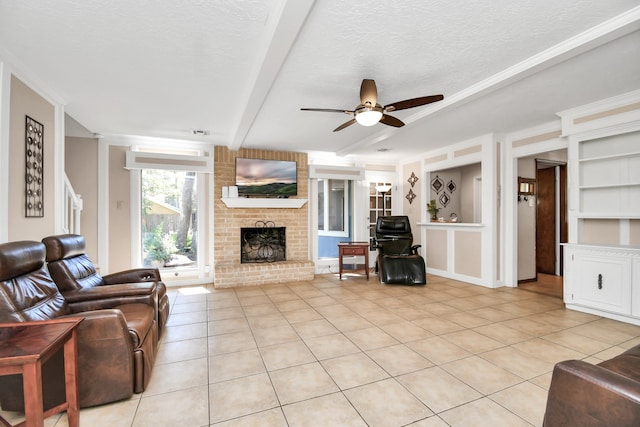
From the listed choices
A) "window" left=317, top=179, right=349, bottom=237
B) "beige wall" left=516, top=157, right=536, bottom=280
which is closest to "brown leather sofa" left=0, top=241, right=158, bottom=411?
"window" left=317, top=179, right=349, bottom=237

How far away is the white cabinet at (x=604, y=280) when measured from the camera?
9.77 ft

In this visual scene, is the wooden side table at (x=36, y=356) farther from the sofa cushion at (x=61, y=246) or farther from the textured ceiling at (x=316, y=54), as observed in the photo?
the textured ceiling at (x=316, y=54)

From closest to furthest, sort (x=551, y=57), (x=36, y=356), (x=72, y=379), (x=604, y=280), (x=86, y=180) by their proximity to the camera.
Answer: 1. (x=36, y=356)
2. (x=72, y=379)
3. (x=551, y=57)
4. (x=604, y=280)
5. (x=86, y=180)

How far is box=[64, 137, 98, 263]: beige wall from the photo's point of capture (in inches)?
171

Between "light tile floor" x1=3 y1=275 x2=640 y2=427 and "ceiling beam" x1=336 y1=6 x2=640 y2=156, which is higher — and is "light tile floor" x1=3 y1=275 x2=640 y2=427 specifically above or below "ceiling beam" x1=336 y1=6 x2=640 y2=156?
below

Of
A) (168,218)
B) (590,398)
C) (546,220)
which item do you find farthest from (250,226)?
(546,220)

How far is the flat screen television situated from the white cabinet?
4.22 metres

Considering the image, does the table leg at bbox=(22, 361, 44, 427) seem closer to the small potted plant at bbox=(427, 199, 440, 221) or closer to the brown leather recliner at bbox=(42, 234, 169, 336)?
the brown leather recliner at bbox=(42, 234, 169, 336)

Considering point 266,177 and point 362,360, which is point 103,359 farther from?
point 266,177

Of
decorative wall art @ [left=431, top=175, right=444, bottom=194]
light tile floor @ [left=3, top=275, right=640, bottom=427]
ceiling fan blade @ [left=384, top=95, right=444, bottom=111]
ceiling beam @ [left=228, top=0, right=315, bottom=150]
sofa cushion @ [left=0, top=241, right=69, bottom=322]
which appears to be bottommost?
light tile floor @ [left=3, top=275, right=640, bottom=427]

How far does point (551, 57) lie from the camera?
7.29ft

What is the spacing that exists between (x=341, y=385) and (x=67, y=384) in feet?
5.14

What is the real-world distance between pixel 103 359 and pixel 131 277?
1452 millimetres

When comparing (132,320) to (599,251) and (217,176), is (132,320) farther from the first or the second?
(599,251)
